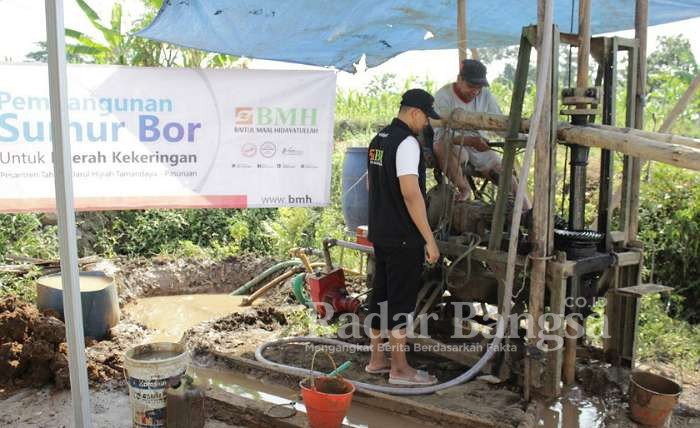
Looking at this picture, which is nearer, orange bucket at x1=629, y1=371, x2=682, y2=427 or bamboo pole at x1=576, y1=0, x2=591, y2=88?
orange bucket at x1=629, y1=371, x2=682, y2=427

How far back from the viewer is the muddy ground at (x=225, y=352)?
437cm

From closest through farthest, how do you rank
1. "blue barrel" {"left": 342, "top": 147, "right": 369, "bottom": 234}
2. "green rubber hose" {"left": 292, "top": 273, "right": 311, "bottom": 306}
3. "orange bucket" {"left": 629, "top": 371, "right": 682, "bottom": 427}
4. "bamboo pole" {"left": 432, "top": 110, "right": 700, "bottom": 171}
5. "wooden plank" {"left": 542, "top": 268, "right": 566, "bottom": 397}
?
"bamboo pole" {"left": 432, "top": 110, "right": 700, "bottom": 171}
"orange bucket" {"left": 629, "top": 371, "right": 682, "bottom": 427}
"wooden plank" {"left": 542, "top": 268, "right": 566, "bottom": 397}
"blue barrel" {"left": 342, "top": 147, "right": 369, "bottom": 234}
"green rubber hose" {"left": 292, "top": 273, "right": 311, "bottom": 306}

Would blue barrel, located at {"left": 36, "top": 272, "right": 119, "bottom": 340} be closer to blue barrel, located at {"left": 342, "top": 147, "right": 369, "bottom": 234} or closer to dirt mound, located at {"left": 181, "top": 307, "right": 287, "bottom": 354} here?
dirt mound, located at {"left": 181, "top": 307, "right": 287, "bottom": 354}

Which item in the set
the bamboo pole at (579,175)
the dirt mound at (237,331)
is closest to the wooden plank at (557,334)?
the bamboo pole at (579,175)

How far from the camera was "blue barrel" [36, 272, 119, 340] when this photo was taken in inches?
211

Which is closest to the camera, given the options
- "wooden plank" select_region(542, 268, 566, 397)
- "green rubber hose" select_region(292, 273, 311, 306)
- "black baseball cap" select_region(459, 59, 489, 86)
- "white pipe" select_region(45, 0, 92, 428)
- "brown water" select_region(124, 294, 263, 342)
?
"white pipe" select_region(45, 0, 92, 428)

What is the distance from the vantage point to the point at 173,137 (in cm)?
581

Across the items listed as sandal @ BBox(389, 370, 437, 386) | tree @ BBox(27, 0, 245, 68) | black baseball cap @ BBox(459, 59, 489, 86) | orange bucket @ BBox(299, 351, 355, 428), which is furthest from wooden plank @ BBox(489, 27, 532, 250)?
tree @ BBox(27, 0, 245, 68)

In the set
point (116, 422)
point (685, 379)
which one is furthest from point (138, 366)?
point (685, 379)

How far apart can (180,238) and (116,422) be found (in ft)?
17.5

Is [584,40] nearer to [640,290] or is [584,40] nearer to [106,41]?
[640,290]

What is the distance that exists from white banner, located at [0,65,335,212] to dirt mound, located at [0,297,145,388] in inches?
42.9

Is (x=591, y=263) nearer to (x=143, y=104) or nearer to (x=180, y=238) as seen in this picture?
(x=143, y=104)

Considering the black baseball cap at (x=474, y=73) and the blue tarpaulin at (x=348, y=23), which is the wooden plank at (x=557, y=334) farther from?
the blue tarpaulin at (x=348, y=23)
